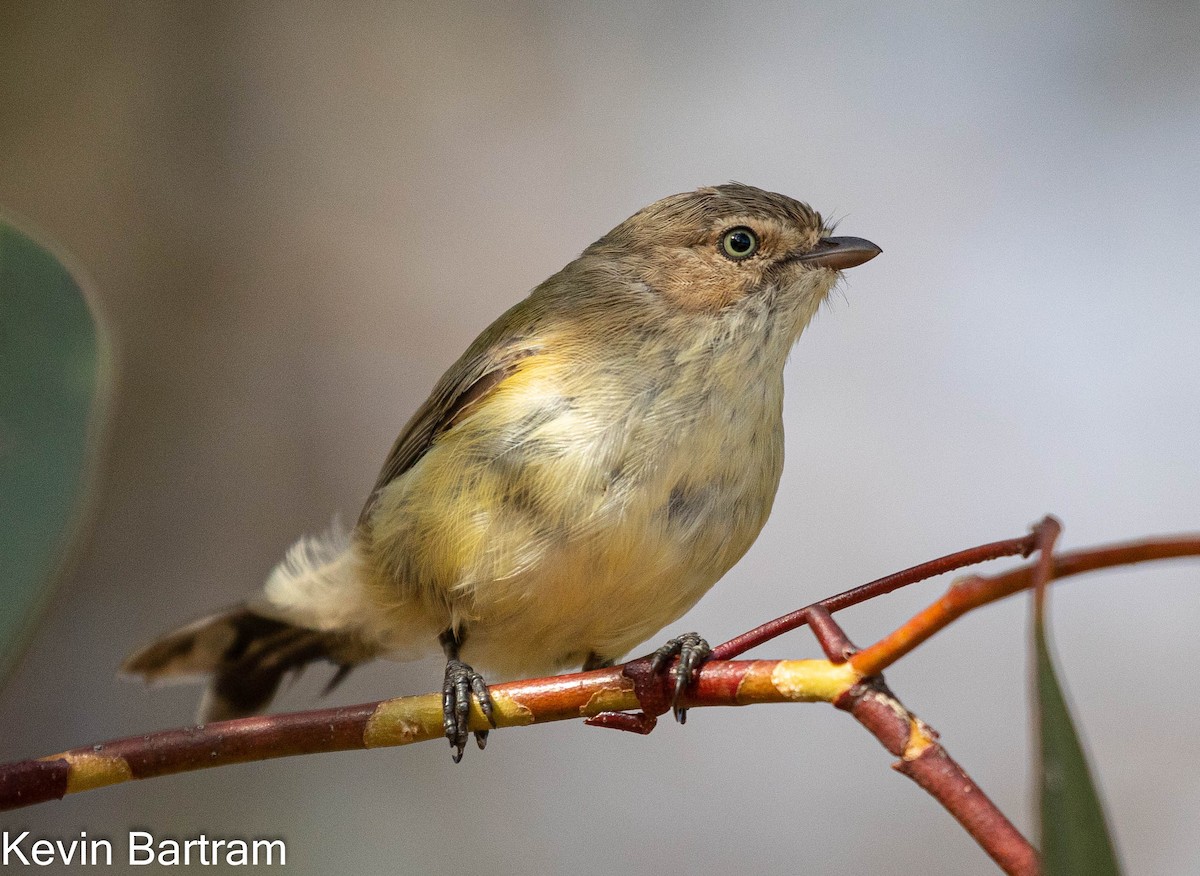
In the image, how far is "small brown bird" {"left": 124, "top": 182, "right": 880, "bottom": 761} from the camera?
2.42m

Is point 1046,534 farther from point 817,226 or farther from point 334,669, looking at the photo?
point 334,669

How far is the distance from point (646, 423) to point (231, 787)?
3.66 meters

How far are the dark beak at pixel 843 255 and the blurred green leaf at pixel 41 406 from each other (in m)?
1.77

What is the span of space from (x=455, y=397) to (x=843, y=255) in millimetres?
1023

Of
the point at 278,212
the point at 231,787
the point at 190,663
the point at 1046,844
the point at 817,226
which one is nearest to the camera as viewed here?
the point at 1046,844

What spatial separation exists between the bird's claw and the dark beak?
4.12 ft

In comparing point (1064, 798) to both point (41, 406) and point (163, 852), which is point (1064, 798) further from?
point (163, 852)

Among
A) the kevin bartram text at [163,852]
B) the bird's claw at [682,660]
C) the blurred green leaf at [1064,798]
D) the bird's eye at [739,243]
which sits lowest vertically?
the blurred green leaf at [1064,798]

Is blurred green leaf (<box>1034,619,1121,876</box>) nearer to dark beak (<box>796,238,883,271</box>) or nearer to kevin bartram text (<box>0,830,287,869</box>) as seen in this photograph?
dark beak (<box>796,238,883,271</box>)

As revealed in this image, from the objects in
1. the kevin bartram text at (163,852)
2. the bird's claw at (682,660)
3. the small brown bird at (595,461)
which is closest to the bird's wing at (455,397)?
the small brown bird at (595,461)

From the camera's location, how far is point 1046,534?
104 centimetres

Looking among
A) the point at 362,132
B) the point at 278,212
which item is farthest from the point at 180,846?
the point at 362,132

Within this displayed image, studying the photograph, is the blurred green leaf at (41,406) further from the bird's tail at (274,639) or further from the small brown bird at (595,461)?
the bird's tail at (274,639)

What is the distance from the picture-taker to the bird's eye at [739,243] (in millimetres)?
2896
